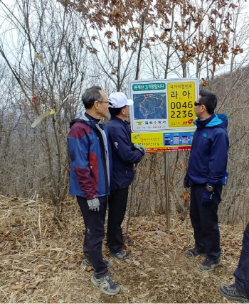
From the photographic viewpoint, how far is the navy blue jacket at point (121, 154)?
3049 mm

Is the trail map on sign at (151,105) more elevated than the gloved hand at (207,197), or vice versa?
the trail map on sign at (151,105)

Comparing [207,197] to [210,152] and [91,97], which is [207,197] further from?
[91,97]

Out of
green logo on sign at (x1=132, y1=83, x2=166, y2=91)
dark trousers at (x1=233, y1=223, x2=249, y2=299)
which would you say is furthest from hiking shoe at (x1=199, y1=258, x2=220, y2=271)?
green logo on sign at (x1=132, y1=83, x2=166, y2=91)

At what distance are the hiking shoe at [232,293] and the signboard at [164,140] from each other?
5.67 ft

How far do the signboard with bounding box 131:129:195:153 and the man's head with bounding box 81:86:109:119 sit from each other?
101 cm

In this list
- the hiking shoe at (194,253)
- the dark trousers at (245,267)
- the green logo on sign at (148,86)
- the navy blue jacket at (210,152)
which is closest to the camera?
the dark trousers at (245,267)

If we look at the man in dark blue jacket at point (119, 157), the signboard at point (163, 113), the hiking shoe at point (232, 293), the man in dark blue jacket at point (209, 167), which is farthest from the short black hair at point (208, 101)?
the hiking shoe at point (232, 293)

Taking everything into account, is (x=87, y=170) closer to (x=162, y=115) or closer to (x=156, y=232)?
(x=162, y=115)

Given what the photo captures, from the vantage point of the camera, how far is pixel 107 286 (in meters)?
2.83

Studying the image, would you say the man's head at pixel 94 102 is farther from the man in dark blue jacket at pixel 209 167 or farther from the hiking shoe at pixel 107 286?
the hiking shoe at pixel 107 286

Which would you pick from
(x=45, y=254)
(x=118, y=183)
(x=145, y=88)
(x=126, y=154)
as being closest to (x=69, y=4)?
(x=145, y=88)

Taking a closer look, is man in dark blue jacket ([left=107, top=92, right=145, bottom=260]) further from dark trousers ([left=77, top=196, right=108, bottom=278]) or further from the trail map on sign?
the trail map on sign

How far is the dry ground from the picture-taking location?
2.84m

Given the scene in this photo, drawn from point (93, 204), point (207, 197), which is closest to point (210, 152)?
point (207, 197)
